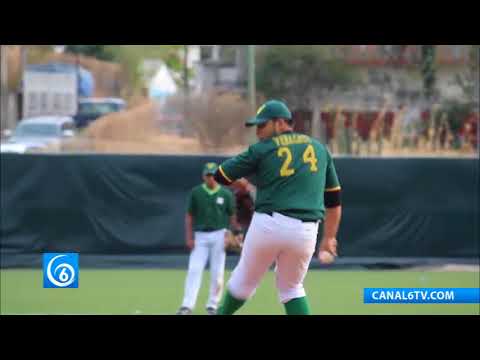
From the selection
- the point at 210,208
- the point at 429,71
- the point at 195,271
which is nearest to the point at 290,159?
the point at 195,271

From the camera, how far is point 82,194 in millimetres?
17312

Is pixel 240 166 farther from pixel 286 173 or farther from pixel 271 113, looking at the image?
pixel 271 113

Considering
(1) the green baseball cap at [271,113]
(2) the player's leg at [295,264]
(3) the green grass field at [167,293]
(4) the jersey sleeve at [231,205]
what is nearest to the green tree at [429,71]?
(3) the green grass field at [167,293]

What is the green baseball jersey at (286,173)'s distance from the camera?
7497 mm

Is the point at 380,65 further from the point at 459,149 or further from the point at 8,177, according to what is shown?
the point at 8,177

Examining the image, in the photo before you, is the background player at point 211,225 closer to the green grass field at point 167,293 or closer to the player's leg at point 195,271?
the player's leg at point 195,271

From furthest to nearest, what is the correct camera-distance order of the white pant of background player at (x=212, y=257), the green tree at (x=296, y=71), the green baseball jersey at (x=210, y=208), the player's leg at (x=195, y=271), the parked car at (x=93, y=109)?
1. the parked car at (x=93, y=109)
2. the green tree at (x=296, y=71)
3. the green baseball jersey at (x=210, y=208)
4. the white pant of background player at (x=212, y=257)
5. the player's leg at (x=195, y=271)

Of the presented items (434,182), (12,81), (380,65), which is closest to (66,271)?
(434,182)

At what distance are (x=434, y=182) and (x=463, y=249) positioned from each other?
4.25ft

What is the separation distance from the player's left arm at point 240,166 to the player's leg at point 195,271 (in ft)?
12.8

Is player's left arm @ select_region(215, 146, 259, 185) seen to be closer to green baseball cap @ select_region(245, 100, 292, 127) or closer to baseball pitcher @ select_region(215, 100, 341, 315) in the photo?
baseball pitcher @ select_region(215, 100, 341, 315)

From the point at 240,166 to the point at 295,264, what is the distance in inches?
34.0

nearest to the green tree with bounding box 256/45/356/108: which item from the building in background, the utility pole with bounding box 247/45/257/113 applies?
the building in background

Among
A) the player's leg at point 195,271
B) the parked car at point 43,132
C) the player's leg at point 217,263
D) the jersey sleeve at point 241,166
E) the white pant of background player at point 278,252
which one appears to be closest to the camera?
the white pant of background player at point 278,252
